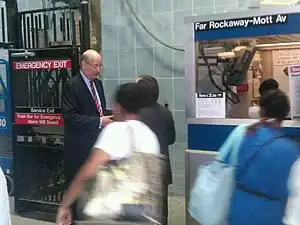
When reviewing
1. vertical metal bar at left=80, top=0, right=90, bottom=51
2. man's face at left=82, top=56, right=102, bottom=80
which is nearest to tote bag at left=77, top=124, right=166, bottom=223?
man's face at left=82, top=56, right=102, bottom=80

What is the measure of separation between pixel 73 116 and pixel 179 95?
220cm

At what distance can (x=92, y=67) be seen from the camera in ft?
17.1

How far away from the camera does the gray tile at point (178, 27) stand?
22.7 feet

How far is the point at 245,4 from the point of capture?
6.46 meters

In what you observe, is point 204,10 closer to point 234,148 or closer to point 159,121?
point 159,121

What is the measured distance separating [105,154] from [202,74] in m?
2.20

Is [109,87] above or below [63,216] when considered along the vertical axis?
above

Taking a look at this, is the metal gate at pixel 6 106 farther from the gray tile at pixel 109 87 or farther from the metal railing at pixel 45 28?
the gray tile at pixel 109 87

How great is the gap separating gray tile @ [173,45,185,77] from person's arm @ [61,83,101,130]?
6.97 ft

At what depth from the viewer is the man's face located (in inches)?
204


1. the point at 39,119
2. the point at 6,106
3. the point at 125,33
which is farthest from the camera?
the point at 125,33

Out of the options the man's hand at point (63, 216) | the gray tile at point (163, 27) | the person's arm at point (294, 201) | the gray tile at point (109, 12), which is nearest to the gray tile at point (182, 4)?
the gray tile at point (163, 27)

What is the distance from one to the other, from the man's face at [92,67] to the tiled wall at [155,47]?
6.42 feet

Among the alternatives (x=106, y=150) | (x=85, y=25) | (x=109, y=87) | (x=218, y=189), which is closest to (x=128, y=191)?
(x=106, y=150)
